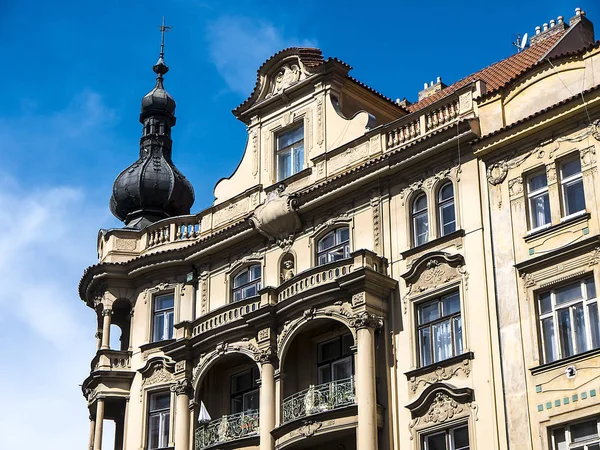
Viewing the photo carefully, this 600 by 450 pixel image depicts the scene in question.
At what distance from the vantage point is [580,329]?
24938mm

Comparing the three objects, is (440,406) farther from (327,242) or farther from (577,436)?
(327,242)

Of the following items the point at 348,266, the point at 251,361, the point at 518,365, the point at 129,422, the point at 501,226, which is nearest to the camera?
the point at 518,365

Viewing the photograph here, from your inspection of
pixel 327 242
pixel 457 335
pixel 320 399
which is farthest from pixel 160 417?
pixel 457 335

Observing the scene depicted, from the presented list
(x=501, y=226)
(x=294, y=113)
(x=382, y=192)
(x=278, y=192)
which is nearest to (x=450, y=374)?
(x=501, y=226)

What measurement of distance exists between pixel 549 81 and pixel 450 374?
7.18 m

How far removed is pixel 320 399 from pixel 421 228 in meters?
4.89

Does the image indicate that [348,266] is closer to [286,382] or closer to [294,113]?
[286,382]

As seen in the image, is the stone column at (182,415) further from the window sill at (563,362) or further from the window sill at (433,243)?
the window sill at (563,362)

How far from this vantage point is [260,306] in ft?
102

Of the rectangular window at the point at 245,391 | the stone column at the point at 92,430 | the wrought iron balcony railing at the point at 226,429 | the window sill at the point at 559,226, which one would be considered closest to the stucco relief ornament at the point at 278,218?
the rectangular window at the point at 245,391

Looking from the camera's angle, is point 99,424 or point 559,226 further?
point 99,424

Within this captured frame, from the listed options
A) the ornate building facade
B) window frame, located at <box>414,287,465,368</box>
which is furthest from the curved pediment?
window frame, located at <box>414,287,465,368</box>

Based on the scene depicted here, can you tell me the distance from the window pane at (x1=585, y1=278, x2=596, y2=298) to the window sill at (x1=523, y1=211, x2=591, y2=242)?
1.39m

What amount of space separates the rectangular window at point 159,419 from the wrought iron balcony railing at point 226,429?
184 centimetres
